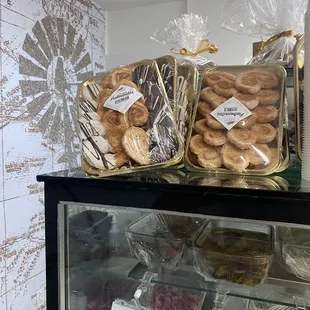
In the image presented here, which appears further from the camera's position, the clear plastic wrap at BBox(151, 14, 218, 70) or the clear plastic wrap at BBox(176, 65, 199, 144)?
the clear plastic wrap at BBox(151, 14, 218, 70)

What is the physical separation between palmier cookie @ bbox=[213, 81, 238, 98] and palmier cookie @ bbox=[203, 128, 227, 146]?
89 mm

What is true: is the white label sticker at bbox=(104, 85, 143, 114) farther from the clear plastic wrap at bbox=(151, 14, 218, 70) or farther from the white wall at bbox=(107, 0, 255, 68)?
the white wall at bbox=(107, 0, 255, 68)

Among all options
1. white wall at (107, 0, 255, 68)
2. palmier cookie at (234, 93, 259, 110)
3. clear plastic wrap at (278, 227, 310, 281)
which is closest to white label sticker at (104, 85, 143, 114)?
palmier cookie at (234, 93, 259, 110)

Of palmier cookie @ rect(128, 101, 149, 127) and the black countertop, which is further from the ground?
palmier cookie @ rect(128, 101, 149, 127)

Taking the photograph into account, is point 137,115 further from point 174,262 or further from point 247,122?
point 174,262

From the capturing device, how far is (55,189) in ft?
2.28

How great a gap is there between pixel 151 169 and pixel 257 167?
0.24 meters

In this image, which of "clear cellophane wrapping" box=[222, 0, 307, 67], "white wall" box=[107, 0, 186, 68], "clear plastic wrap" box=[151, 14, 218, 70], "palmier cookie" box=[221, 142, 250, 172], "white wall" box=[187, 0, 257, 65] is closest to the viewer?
"palmier cookie" box=[221, 142, 250, 172]

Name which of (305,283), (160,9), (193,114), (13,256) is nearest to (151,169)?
(193,114)

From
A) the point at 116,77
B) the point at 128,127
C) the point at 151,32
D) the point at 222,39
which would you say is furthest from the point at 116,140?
the point at 151,32

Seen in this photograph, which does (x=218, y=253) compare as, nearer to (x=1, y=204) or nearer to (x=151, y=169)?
(x=151, y=169)

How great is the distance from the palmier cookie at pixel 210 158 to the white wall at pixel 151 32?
A: 4.72 feet

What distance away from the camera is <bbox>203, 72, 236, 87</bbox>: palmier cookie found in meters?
0.75

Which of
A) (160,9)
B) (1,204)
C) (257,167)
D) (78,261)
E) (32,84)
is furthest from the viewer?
(160,9)
